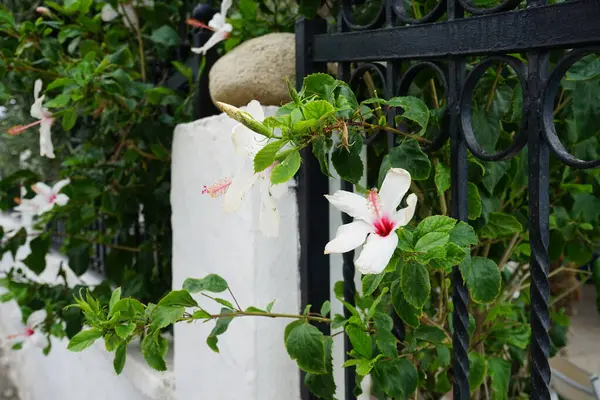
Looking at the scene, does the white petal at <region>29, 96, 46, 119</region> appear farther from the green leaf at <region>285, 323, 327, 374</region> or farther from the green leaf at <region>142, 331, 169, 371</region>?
the green leaf at <region>285, 323, 327, 374</region>

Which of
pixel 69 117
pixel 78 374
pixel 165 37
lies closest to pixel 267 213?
pixel 69 117

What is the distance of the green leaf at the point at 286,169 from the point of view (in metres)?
0.69

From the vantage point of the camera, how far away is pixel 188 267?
1474mm

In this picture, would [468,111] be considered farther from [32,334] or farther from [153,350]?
[32,334]

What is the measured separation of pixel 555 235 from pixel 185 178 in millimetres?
854

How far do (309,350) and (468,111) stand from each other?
0.42 meters

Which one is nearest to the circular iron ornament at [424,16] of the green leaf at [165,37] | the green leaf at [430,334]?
the green leaf at [430,334]

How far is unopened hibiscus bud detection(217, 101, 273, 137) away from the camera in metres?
0.65

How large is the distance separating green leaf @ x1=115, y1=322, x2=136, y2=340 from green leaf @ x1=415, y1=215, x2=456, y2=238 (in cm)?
45

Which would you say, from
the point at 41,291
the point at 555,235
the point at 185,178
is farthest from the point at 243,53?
the point at 41,291

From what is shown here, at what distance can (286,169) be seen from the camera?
2.27ft

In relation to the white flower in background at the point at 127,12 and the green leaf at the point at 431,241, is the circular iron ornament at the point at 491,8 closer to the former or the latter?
the green leaf at the point at 431,241

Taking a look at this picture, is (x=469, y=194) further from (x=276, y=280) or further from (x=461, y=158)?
(x=276, y=280)

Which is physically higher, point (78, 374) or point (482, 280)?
point (482, 280)
